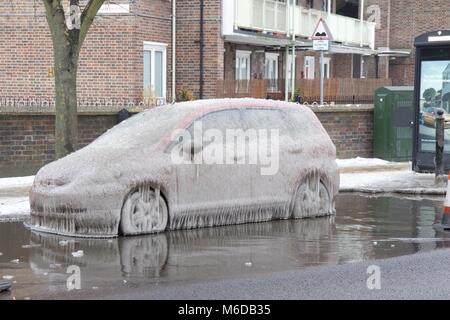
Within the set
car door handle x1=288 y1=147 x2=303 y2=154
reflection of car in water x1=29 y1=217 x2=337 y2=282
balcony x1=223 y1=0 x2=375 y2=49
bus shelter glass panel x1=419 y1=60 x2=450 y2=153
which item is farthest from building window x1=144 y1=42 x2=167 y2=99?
reflection of car in water x1=29 y1=217 x2=337 y2=282

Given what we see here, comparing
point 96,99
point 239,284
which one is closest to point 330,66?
point 96,99

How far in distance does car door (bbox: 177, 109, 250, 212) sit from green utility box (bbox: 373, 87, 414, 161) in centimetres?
1043

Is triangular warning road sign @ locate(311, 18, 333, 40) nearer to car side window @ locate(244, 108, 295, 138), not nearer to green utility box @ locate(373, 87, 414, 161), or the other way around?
green utility box @ locate(373, 87, 414, 161)

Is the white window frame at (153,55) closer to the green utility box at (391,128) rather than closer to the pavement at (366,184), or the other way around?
the green utility box at (391,128)

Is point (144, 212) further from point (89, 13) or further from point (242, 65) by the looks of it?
point (242, 65)

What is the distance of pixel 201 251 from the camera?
393 inches

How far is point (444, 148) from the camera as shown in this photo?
57.6 ft

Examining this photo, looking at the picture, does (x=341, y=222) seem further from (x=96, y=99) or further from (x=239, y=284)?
(x=96, y=99)

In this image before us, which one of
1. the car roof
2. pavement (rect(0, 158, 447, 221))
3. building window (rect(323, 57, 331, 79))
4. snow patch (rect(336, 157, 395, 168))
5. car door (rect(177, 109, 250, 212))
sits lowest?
snow patch (rect(336, 157, 395, 168))

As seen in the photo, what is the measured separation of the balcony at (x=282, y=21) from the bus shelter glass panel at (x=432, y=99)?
35.8 ft

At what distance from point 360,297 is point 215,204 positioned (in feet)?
12.8

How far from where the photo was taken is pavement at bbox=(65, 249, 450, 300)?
779cm

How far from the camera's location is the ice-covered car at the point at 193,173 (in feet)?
34.4

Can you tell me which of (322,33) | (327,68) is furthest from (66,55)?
(327,68)
